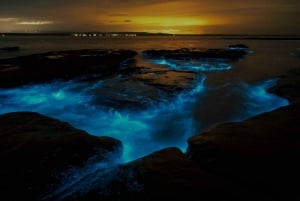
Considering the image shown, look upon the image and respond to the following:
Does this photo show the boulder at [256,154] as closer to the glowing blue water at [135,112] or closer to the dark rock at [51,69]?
the glowing blue water at [135,112]

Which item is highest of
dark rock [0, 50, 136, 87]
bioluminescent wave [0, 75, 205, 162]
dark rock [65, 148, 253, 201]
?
dark rock [0, 50, 136, 87]

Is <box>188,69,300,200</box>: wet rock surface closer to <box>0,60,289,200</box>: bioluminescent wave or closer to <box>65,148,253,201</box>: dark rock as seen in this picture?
<box>65,148,253,201</box>: dark rock

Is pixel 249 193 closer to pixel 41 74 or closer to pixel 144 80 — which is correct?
pixel 144 80

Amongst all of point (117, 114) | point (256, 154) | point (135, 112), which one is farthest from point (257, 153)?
point (117, 114)

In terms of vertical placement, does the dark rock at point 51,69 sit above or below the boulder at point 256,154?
above

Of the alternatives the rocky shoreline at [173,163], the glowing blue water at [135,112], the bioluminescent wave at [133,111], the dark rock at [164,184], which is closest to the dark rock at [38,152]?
the rocky shoreline at [173,163]

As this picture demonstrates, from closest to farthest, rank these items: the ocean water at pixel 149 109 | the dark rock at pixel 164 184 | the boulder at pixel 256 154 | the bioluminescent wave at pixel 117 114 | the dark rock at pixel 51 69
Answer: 1. the dark rock at pixel 164 184
2. the boulder at pixel 256 154
3. the bioluminescent wave at pixel 117 114
4. the ocean water at pixel 149 109
5. the dark rock at pixel 51 69

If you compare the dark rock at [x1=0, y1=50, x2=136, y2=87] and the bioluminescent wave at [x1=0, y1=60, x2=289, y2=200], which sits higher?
the dark rock at [x1=0, y1=50, x2=136, y2=87]

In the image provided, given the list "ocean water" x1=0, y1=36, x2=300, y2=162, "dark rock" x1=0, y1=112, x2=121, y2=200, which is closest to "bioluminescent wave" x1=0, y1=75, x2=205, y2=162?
"ocean water" x1=0, y1=36, x2=300, y2=162
